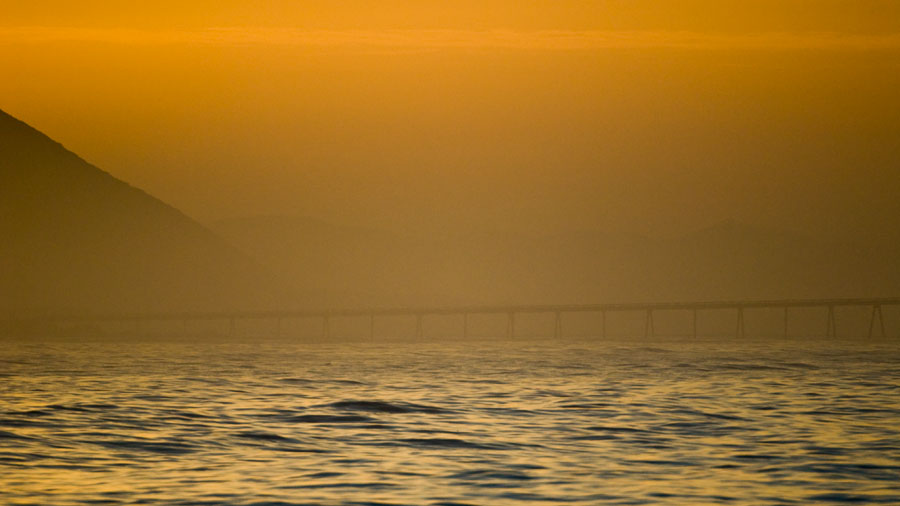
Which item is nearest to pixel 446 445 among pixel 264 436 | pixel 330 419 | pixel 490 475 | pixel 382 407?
pixel 264 436

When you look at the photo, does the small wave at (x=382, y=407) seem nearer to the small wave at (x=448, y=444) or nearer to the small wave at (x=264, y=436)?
the small wave at (x=264, y=436)

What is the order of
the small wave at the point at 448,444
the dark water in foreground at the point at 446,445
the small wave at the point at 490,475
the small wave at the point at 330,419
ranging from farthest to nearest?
the small wave at the point at 330,419, the small wave at the point at 448,444, the small wave at the point at 490,475, the dark water in foreground at the point at 446,445

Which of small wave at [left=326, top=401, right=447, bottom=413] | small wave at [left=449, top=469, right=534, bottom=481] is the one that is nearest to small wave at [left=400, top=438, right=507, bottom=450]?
small wave at [left=449, top=469, right=534, bottom=481]

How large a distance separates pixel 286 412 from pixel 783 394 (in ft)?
75.0

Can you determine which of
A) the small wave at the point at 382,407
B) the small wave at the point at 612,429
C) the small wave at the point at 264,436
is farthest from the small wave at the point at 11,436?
the small wave at the point at 612,429

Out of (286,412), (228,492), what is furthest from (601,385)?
(228,492)

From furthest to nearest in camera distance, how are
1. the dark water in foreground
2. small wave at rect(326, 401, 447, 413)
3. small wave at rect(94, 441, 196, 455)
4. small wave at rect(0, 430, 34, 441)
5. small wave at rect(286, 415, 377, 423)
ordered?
small wave at rect(326, 401, 447, 413)
small wave at rect(286, 415, 377, 423)
small wave at rect(0, 430, 34, 441)
small wave at rect(94, 441, 196, 455)
the dark water in foreground

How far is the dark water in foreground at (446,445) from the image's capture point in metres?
21.2

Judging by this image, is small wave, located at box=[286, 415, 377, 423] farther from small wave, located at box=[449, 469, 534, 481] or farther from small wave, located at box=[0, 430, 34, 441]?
small wave, located at box=[449, 469, 534, 481]

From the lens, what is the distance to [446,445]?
2919cm

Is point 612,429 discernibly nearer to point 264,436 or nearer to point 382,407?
point 264,436

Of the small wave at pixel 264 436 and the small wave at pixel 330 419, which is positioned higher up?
the small wave at pixel 264 436

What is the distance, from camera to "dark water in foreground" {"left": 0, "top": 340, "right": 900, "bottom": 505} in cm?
2122

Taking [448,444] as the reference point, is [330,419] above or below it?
below
